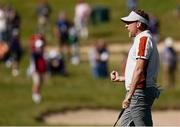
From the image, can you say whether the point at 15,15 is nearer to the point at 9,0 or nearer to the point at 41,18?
the point at 41,18

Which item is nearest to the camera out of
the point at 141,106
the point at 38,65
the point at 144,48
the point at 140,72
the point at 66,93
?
the point at 140,72

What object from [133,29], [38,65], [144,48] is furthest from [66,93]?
[144,48]

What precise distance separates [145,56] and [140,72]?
203 mm

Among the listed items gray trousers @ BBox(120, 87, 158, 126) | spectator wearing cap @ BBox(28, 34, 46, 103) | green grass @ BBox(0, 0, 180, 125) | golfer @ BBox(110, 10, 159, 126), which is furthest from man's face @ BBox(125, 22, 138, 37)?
spectator wearing cap @ BBox(28, 34, 46, 103)

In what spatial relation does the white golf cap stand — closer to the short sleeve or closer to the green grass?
the short sleeve

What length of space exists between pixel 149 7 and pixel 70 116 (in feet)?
62.6

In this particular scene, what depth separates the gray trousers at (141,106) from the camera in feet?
30.2

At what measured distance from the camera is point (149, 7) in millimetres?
39812

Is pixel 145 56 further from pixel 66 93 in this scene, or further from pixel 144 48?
pixel 66 93

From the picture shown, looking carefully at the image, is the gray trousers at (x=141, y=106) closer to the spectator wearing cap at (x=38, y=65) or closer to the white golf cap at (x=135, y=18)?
the white golf cap at (x=135, y=18)

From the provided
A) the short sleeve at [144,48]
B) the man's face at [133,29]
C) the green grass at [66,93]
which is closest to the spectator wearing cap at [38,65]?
the green grass at [66,93]

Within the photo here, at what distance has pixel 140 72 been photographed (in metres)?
9.00

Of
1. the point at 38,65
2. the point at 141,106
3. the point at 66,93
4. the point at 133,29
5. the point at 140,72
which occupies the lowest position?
the point at 66,93

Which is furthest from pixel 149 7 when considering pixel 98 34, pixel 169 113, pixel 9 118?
pixel 9 118
